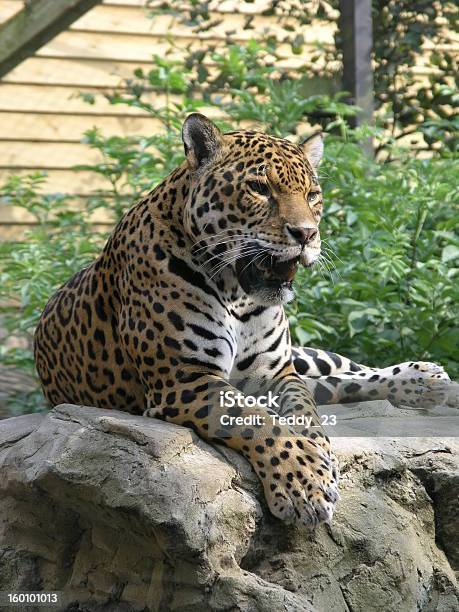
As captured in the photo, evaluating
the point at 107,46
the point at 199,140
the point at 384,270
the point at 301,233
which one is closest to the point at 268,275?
the point at 301,233

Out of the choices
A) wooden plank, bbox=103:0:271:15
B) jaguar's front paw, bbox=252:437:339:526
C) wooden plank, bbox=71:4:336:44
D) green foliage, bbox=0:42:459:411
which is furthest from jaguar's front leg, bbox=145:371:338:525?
wooden plank, bbox=103:0:271:15

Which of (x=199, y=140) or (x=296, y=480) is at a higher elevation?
(x=199, y=140)

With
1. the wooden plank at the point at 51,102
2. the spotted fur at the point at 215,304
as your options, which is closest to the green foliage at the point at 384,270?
the spotted fur at the point at 215,304

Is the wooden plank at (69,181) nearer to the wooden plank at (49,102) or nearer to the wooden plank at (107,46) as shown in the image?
the wooden plank at (49,102)

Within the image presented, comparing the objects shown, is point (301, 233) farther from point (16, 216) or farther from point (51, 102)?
point (51, 102)

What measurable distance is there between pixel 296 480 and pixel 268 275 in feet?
3.34

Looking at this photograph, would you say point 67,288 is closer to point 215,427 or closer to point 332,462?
point 215,427

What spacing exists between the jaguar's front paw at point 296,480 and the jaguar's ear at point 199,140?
57.7 inches

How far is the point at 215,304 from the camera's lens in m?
5.05

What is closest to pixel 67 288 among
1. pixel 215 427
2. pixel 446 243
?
pixel 215 427

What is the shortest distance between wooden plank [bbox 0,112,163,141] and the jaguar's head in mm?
5860

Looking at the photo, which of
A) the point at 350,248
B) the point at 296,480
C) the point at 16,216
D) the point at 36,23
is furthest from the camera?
the point at 16,216

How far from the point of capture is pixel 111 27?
434 inches

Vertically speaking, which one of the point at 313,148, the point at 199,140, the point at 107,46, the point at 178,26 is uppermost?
the point at 178,26
